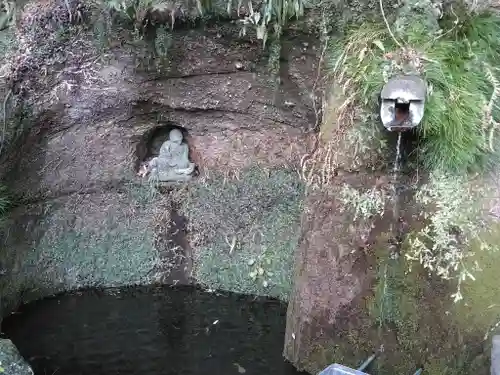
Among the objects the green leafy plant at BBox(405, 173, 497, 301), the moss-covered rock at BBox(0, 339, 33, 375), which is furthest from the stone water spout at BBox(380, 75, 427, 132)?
the moss-covered rock at BBox(0, 339, 33, 375)

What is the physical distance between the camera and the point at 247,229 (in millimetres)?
5754

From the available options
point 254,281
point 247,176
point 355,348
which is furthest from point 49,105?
point 355,348

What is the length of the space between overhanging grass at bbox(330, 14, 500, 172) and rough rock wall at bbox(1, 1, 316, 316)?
975 mm

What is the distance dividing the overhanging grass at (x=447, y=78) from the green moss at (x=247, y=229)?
183 centimetres

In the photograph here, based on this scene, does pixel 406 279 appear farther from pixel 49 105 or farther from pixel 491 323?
pixel 49 105

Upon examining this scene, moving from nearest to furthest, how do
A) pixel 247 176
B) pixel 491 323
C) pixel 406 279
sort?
1. pixel 491 323
2. pixel 406 279
3. pixel 247 176

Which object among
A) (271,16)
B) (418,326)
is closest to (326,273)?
(418,326)

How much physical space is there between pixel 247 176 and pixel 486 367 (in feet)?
9.07

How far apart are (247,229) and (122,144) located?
4.60ft

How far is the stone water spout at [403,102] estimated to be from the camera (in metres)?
3.61

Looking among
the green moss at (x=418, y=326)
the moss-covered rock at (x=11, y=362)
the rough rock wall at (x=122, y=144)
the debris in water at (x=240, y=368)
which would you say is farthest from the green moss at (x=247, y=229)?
the moss-covered rock at (x=11, y=362)

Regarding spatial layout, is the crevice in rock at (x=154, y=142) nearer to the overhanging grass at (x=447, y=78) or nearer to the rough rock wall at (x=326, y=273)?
the rough rock wall at (x=326, y=273)

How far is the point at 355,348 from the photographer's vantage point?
13.7ft

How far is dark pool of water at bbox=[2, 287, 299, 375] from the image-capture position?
4637mm
